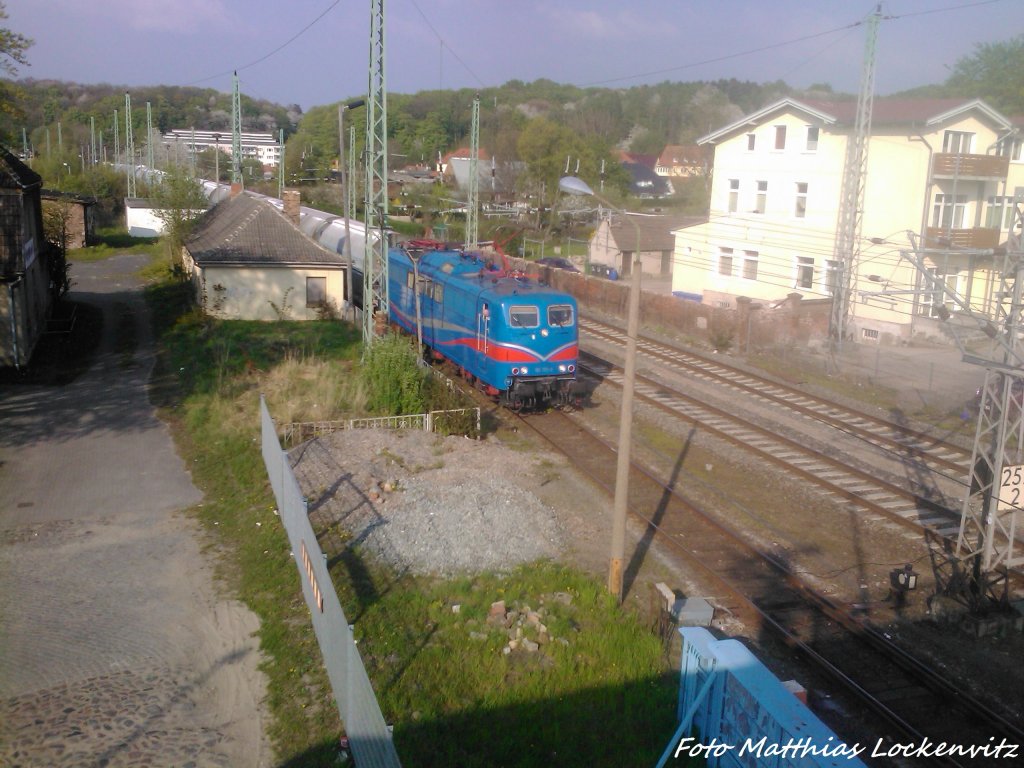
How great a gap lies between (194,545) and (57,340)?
1606 centimetres

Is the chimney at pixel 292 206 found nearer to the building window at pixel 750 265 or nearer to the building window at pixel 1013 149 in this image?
the building window at pixel 750 265

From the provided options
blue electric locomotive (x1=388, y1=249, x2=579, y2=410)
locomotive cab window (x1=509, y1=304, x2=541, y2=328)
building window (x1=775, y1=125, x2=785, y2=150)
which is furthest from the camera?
building window (x1=775, y1=125, x2=785, y2=150)

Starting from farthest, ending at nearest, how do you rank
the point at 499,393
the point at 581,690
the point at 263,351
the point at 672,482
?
the point at 263,351
the point at 499,393
the point at 672,482
the point at 581,690

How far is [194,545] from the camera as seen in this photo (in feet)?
39.9

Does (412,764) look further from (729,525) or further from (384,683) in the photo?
(729,525)

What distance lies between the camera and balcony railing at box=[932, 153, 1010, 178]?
96.1ft

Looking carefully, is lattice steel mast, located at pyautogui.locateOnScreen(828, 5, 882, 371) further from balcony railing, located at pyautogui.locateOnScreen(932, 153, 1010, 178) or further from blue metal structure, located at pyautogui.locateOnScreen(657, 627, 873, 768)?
blue metal structure, located at pyautogui.locateOnScreen(657, 627, 873, 768)

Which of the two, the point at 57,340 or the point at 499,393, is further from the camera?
the point at 57,340

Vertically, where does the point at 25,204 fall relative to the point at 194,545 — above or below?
above

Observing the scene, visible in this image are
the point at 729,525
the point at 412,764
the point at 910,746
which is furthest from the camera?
the point at 729,525

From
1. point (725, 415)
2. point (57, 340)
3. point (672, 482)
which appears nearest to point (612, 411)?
point (725, 415)

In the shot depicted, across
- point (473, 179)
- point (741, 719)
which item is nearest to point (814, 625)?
point (741, 719)

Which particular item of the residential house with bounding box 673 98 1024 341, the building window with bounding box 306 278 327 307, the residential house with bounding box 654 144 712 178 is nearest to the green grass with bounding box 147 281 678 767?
the building window with bounding box 306 278 327 307

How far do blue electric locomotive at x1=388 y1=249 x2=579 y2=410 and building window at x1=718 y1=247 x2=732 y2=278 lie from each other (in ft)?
59.7
